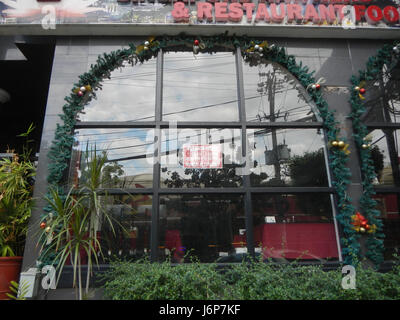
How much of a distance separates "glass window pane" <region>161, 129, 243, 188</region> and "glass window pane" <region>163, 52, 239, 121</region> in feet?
0.87

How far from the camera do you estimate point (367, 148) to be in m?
3.65

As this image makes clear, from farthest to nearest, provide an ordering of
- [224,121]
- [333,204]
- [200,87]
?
[200,87]
[224,121]
[333,204]

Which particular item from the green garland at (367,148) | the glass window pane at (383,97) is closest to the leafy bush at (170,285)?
the green garland at (367,148)

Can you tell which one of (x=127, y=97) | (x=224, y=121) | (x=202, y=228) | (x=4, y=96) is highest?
(x=4, y=96)

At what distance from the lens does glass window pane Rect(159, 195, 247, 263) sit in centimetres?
339

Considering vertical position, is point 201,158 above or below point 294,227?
above

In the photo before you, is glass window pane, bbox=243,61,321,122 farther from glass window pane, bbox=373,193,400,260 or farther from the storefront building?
glass window pane, bbox=373,193,400,260

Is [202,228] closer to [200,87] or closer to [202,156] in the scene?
[202,156]

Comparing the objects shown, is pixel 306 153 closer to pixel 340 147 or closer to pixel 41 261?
pixel 340 147

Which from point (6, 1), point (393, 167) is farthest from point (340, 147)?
point (6, 1)

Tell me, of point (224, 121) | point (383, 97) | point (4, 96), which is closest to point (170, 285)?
point (224, 121)

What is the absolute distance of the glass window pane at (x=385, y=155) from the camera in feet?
12.4

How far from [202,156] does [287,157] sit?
1.26 metres

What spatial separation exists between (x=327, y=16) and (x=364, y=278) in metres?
3.77
